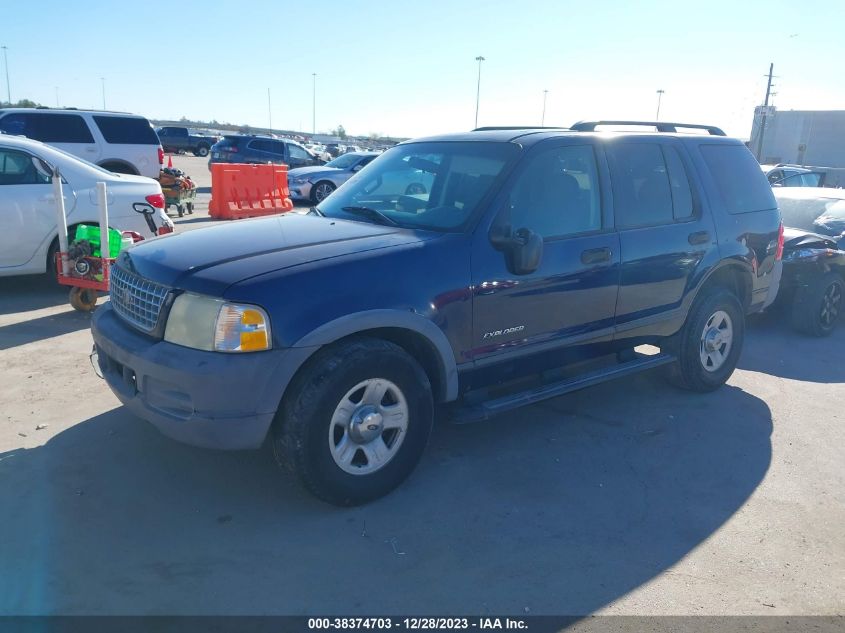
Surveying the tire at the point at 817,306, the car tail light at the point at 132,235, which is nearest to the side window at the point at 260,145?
the car tail light at the point at 132,235

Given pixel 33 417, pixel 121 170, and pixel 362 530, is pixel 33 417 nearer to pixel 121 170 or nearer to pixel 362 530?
pixel 362 530

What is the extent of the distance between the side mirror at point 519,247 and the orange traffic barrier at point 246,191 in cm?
1132

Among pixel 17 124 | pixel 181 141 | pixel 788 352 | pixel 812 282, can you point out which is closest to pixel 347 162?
pixel 17 124

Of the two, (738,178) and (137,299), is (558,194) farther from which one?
(137,299)

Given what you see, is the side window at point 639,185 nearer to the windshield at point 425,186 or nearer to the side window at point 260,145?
the windshield at point 425,186

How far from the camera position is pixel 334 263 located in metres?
3.50

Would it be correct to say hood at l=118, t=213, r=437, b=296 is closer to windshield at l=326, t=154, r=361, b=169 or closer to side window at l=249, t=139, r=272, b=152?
windshield at l=326, t=154, r=361, b=169

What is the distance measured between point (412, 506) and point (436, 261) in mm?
1328

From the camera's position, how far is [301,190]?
59.3ft

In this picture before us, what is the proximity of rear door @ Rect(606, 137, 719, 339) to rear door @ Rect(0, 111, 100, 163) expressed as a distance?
12.6 metres

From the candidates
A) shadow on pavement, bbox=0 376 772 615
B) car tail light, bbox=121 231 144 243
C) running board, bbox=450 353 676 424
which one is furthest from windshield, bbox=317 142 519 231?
car tail light, bbox=121 231 144 243

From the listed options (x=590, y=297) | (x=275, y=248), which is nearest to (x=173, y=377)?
(x=275, y=248)

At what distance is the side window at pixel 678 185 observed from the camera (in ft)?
17.0

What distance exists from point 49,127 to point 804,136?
58.3m
